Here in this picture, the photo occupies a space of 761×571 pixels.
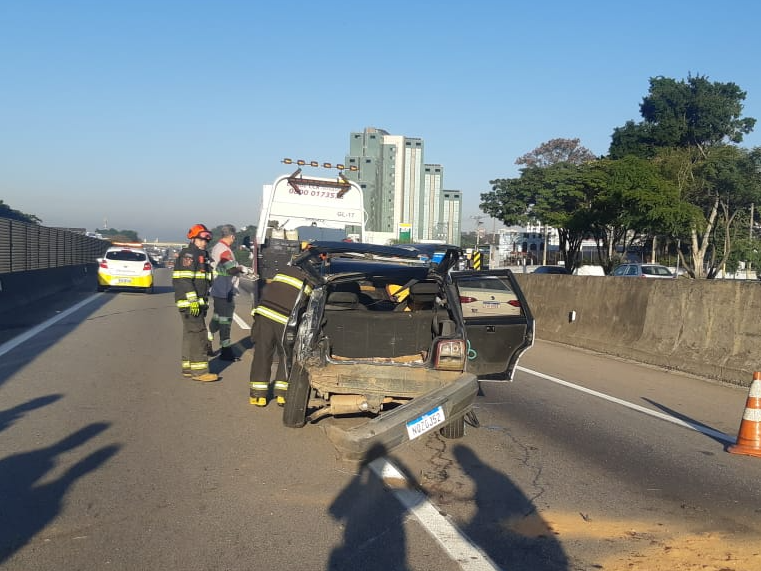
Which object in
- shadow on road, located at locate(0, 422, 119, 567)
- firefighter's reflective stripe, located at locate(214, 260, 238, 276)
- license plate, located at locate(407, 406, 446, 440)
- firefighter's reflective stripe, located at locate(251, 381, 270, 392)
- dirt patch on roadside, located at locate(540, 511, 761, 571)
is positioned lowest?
shadow on road, located at locate(0, 422, 119, 567)

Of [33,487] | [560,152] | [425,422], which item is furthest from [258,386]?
[560,152]

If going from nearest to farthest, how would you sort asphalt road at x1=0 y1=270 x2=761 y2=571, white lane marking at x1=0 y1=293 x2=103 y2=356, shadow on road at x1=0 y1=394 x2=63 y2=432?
asphalt road at x1=0 y1=270 x2=761 y2=571 < shadow on road at x1=0 y1=394 x2=63 y2=432 < white lane marking at x1=0 y1=293 x2=103 y2=356

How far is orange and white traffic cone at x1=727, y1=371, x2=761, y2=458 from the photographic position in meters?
7.21

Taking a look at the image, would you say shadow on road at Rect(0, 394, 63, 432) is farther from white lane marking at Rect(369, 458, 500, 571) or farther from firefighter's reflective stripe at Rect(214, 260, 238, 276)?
white lane marking at Rect(369, 458, 500, 571)

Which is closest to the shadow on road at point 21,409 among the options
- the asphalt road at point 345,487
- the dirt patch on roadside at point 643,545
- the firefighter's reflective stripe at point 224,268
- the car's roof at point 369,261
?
the asphalt road at point 345,487

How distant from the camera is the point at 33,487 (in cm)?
571

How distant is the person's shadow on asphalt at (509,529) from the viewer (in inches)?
180

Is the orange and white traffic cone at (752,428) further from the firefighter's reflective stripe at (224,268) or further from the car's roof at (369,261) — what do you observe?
the firefighter's reflective stripe at (224,268)

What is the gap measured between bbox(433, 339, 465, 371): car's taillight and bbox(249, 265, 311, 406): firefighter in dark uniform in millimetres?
1886

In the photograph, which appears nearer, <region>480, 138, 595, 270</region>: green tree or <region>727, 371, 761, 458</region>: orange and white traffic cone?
<region>727, 371, 761, 458</region>: orange and white traffic cone

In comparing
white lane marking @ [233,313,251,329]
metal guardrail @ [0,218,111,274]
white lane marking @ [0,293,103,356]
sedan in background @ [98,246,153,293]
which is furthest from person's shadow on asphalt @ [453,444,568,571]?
sedan in background @ [98,246,153,293]

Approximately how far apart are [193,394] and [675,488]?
5.76m

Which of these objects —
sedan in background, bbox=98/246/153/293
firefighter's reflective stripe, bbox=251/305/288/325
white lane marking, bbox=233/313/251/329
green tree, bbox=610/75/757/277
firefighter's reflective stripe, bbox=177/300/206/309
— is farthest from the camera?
green tree, bbox=610/75/757/277

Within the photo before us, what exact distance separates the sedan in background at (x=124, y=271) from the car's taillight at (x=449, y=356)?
2212 cm
